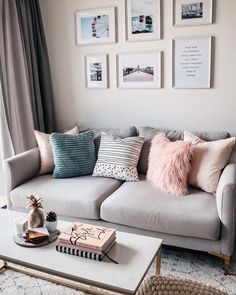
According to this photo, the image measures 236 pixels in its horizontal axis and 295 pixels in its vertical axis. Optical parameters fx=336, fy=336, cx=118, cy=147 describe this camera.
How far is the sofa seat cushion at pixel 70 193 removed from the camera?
2.51 meters

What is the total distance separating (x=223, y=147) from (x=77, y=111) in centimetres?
167

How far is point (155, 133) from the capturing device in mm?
2980

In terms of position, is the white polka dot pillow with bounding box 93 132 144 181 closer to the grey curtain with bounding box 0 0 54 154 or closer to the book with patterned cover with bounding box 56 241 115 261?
the grey curtain with bounding box 0 0 54 154

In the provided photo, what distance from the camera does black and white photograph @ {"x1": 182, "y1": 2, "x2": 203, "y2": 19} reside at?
2.86 m

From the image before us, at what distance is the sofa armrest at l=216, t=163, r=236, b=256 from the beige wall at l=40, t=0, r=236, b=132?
99cm

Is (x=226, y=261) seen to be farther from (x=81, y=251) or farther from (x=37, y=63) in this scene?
(x=37, y=63)

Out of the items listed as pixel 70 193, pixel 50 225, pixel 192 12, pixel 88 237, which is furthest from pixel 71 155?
pixel 192 12

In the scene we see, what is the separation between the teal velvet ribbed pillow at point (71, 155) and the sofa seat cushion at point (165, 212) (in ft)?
1.62

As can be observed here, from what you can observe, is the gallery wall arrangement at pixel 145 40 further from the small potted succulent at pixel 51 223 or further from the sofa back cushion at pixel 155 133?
the small potted succulent at pixel 51 223

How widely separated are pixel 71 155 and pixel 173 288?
5.52ft

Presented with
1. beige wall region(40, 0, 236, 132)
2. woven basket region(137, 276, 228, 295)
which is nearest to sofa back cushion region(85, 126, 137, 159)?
beige wall region(40, 0, 236, 132)

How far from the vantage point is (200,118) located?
10.1 feet

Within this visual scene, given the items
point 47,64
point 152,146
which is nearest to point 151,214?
point 152,146

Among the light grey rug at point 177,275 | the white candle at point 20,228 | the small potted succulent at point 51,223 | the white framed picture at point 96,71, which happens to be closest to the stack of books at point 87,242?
the small potted succulent at point 51,223
